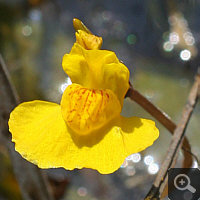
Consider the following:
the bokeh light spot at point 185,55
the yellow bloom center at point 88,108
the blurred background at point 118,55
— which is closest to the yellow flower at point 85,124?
the yellow bloom center at point 88,108

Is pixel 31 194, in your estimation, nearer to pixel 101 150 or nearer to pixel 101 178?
pixel 101 178

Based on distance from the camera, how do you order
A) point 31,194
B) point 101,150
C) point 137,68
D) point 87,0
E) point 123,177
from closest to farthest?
1. point 101,150
2. point 31,194
3. point 123,177
4. point 137,68
5. point 87,0

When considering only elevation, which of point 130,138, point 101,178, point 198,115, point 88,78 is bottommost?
point 101,178

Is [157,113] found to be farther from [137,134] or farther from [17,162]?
[17,162]

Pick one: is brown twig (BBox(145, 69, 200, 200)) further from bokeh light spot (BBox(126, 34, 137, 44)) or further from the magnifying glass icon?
bokeh light spot (BBox(126, 34, 137, 44))

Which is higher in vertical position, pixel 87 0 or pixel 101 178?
pixel 87 0

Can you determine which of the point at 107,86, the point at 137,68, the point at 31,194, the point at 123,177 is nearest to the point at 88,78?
the point at 107,86

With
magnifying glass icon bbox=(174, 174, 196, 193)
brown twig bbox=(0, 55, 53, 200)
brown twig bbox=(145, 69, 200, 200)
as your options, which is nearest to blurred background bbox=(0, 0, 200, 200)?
brown twig bbox=(0, 55, 53, 200)
